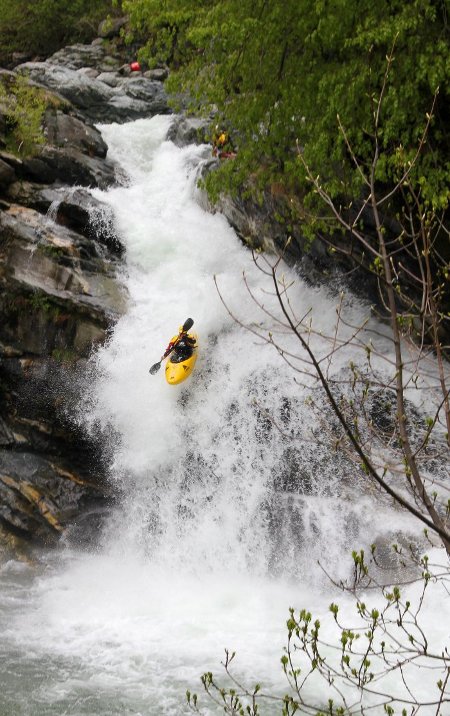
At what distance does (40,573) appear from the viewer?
7824 millimetres

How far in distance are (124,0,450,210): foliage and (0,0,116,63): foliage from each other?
60.6 ft

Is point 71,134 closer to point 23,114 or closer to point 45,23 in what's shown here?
point 23,114

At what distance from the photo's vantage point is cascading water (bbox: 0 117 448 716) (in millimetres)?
5605

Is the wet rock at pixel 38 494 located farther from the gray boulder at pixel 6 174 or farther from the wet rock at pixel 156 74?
the wet rock at pixel 156 74

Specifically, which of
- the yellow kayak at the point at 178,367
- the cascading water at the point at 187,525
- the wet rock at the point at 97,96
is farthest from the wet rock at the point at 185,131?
the yellow kayak at the point at 178,367

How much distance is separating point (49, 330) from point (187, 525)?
3.61m

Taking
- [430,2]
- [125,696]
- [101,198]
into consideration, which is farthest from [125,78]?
[125,696]

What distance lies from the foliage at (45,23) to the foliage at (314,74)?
60.6ft

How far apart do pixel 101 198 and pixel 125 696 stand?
9079mm

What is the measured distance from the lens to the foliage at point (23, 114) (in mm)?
11773

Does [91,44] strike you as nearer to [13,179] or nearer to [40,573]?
[13,179]

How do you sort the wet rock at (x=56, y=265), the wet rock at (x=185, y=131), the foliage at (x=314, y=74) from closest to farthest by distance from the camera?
the foliage at (x=314, y=74)
the wet rock at (x=56, y=265)
the wet rock at (x=185, y=131)

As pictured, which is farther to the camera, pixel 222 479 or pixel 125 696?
pixel 222 479

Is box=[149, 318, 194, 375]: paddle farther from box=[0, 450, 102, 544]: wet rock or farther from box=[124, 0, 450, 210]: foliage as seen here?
box=[124, 0, 450, 210]: foliage
